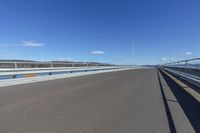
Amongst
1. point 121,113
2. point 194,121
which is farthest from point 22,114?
point 194,121

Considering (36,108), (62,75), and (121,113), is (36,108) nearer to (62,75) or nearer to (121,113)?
(121,113)

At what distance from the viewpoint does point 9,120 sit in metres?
5.54

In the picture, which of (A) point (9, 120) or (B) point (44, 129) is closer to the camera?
(B) point (44, 129)

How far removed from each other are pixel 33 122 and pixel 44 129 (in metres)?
0.67

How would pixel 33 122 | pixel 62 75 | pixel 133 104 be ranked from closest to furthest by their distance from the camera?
pixel 33 122, pixel 133 104, pixel 62 75

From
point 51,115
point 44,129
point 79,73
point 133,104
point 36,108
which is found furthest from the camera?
point 79,73

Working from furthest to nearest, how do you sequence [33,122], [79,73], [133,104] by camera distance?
[79,73] → [133,104] → [33,122]

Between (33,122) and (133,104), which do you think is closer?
(33,122)

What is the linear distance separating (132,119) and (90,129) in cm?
134

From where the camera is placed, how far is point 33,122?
5355mm

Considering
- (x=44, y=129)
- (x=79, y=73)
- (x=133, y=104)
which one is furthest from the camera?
(x=79, y=73)

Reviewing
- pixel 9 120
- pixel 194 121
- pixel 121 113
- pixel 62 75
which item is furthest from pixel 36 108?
pixel 62 75

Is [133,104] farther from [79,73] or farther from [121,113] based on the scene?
[79,73]

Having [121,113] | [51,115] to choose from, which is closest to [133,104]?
[121,113]
